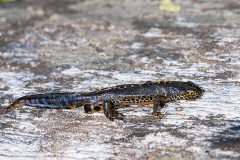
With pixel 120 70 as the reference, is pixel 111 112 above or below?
below

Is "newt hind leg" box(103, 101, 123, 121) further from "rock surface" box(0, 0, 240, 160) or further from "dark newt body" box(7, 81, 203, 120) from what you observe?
"rock surface" box(0, 0, 240, 160)

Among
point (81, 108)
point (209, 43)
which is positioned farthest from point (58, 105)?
point (209, 43)

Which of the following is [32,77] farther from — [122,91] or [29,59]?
[122,91]

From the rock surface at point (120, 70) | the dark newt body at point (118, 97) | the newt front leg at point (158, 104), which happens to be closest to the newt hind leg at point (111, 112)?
the dark newt body at point (118, 97)

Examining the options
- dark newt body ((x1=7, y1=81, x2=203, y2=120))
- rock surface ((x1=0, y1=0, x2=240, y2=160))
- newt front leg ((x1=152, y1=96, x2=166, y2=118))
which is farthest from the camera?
dark newt body ((x1=7, y1=81, x2=203, y2=120))

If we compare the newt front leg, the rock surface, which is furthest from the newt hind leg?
the newt front leg

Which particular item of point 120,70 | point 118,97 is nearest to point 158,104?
point 118,97

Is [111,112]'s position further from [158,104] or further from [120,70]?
[120,70]

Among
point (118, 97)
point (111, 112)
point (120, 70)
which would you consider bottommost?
point (111, 112)

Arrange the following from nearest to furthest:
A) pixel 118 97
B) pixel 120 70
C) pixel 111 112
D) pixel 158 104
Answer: pixel 111 112
pixel 158 104
pixel 118 97
pixel 120 70
